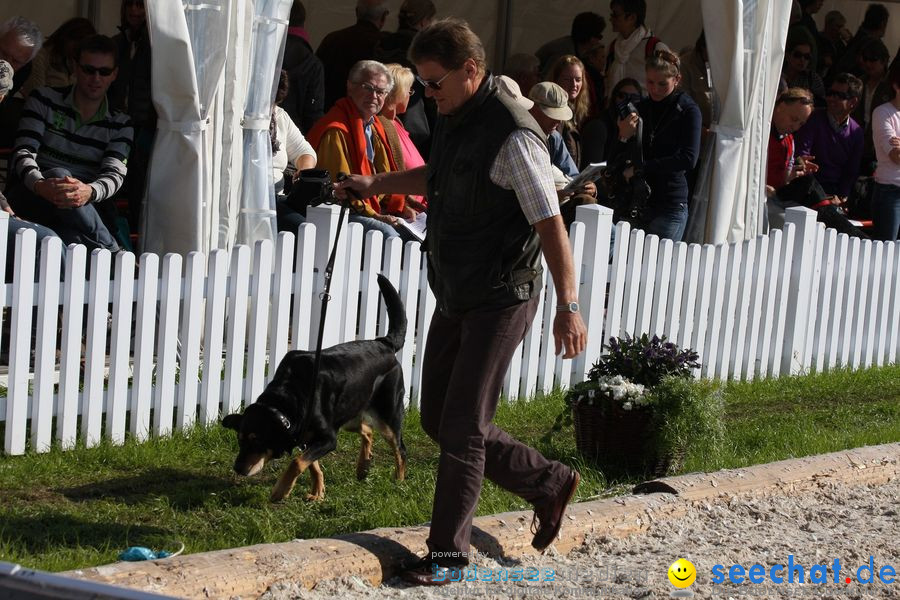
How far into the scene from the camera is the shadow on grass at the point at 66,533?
452 cm

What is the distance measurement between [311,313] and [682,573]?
2.69 metres

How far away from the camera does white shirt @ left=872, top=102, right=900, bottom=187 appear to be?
34.6ft

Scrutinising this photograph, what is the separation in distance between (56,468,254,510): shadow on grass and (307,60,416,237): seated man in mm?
2618

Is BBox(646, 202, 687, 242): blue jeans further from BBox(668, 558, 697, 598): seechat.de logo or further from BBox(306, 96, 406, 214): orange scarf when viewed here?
BBox(668, 558, 697, 598): seechat.de logo

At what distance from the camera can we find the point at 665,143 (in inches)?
347

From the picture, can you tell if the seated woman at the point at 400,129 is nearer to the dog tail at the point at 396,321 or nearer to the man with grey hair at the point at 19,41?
the man with grey hair at the point at 19,41

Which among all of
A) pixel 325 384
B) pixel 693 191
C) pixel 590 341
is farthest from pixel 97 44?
pixel 693 191

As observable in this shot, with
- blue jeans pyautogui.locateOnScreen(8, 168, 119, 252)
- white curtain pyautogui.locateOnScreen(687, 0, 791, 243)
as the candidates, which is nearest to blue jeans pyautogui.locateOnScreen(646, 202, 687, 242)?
white curtain pyautogui.locateOnScreen(687, 0, 791, 243)

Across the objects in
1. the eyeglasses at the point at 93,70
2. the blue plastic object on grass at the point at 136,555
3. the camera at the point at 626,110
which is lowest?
the blue plastic object on grass at the point at 136,555

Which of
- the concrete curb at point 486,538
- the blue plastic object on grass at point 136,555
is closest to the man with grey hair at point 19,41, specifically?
the blue plastic object on grass at point 136,555

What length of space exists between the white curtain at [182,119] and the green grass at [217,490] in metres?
1.29

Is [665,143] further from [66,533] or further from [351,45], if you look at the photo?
[66,533]

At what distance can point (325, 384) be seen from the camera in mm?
5219

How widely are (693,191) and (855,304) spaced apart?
149 cm
